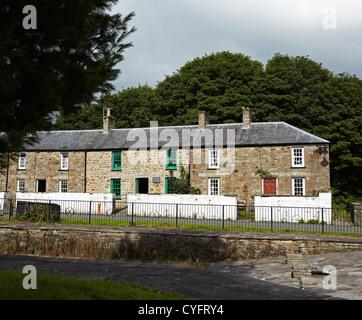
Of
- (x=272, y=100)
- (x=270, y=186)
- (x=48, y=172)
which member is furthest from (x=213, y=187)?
(x=48, y=172)

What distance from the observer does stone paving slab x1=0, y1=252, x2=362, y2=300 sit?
709 centimetres

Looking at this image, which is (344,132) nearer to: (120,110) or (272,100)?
(272,100)

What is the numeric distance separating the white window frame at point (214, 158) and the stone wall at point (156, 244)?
42.0 ft

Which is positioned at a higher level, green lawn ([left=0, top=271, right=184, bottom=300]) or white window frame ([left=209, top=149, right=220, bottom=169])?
white window frame ([left=209, top=149, right=220, bottom=169])

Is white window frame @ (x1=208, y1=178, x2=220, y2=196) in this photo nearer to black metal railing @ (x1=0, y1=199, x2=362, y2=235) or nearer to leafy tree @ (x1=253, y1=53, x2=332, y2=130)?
black metal railing @ (x1=0, y1=199, x2=362, y2=235)

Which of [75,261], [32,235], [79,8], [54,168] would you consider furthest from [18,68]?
[54,168]

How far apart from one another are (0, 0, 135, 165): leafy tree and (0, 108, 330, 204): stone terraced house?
21.0 metres

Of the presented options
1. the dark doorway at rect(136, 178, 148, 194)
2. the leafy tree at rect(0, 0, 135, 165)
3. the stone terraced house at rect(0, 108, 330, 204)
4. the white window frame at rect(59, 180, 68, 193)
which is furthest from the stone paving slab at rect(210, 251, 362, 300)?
the white window frame at rect(59, 180, 68, 193)

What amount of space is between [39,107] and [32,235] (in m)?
11.0

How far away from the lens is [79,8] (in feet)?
18.3

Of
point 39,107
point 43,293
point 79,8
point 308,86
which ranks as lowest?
point 43,293

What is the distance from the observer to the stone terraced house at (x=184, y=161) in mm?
25703

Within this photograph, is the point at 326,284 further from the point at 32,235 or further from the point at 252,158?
the point at 252,158

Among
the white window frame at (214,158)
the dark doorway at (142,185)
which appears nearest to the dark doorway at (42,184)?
the dark doorway at (142,185)
